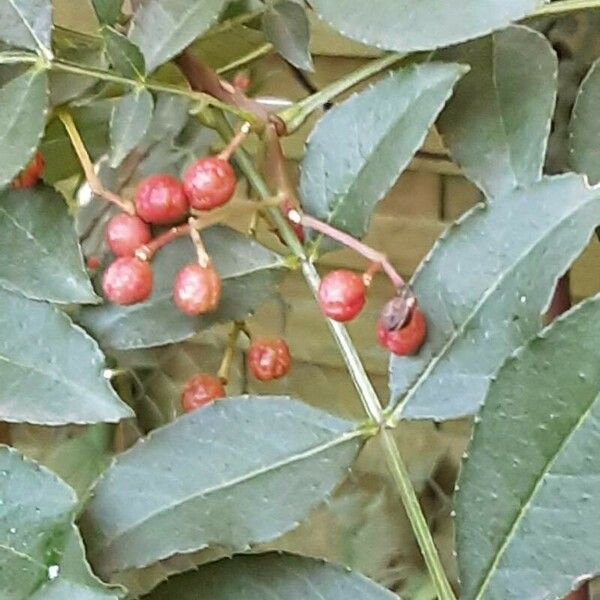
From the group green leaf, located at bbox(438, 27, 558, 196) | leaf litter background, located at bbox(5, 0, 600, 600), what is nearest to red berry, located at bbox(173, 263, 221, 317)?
green leaf, located at bbox(438, 27, 558, 196)

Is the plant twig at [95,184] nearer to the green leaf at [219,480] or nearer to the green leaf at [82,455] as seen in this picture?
the green leaf at [219,480]

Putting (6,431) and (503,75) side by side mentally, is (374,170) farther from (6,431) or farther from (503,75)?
(6,431)

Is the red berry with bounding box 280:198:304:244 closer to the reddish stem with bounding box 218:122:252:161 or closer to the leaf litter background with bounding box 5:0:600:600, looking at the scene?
the reddish stem with bounding box 218:122:252:161

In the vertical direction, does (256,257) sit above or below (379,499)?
above

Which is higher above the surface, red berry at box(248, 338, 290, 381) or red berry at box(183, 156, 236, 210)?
red berry at box(183, 156, 236, 210)

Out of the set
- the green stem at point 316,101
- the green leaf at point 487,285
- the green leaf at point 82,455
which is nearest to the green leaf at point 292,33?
the green stem at point 316,101

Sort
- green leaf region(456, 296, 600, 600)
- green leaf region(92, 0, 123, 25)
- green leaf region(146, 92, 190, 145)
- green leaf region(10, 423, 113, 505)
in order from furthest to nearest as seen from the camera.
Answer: green leaf region(10, 423, 113, 505) → green leaf region(146, 92, 190, 145) → green leaf region(92, 0, 123, 25) → green leaf region(456, 296, 600, 600)

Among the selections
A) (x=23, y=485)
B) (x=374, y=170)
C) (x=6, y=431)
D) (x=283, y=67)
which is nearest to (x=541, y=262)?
(x=374, y=170)
